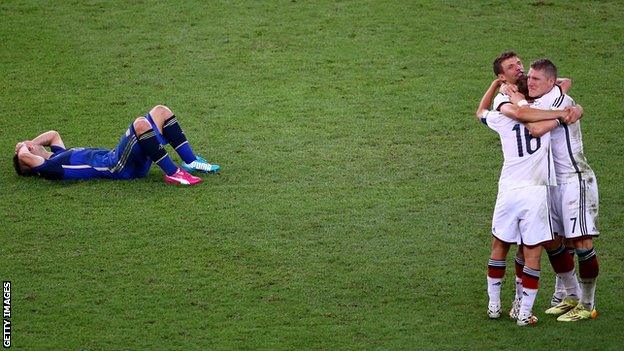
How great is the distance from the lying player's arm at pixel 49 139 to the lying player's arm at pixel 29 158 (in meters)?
0.27

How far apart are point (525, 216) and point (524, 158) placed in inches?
17.1

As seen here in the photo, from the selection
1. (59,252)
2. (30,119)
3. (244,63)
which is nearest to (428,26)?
(244,63)

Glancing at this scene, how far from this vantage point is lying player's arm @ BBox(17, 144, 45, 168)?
1084 centimetres

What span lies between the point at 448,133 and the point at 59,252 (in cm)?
476

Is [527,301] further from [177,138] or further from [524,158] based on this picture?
[177,138]

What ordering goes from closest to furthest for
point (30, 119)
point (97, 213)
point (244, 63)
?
point (97, 213), point (30, 119), point (244, 63)

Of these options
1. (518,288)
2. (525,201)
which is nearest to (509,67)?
(525,201)

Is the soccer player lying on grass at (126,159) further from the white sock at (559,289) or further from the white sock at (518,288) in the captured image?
the white sock at (559,289)

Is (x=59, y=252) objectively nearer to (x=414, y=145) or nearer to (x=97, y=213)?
(x=97, y=213)

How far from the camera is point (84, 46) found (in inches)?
569

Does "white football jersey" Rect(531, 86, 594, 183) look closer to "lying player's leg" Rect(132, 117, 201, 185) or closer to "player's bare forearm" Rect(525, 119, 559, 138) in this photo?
"player's bare forearm" Rect(525, 119, 559, 138)

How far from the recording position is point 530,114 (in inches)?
303

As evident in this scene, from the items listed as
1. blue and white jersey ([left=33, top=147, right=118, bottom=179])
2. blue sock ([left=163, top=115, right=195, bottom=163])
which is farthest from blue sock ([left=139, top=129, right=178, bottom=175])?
blue and white jersey ([left=33, top=147, right=118, bottom=179])

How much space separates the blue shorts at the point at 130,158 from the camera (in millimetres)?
10500
